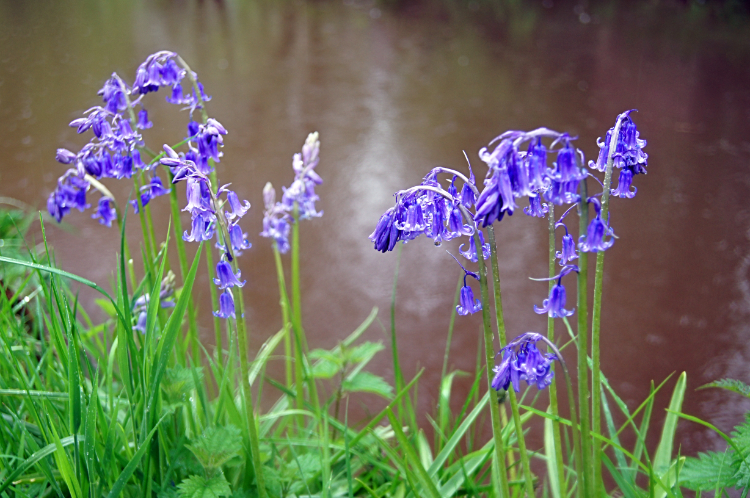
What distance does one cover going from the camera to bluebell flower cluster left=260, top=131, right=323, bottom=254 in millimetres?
1141

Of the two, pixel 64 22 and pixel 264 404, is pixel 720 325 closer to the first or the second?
pixel 264 404

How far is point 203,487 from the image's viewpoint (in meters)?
0.79

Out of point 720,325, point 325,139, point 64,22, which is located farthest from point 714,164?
point 64,22

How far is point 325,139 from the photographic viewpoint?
2779mm

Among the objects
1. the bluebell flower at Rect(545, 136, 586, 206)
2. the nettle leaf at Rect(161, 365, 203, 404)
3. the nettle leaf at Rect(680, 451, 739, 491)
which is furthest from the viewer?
the nettle leaf at Rect(161, 365, 203, 404)

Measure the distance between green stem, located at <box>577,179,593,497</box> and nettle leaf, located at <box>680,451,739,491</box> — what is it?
0.64 feet

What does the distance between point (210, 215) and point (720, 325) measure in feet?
5.14

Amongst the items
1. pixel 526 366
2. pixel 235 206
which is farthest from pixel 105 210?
pixel 526 366

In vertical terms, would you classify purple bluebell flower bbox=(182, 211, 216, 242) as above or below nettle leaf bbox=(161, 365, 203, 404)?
above

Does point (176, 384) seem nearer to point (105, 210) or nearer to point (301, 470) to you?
point (301, 470)

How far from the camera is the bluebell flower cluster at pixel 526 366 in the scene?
606mm

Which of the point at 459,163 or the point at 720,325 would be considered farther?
the point at 459,163

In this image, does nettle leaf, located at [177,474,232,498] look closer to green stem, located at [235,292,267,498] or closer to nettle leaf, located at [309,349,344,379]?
green stem, located at [235,292,267,498]

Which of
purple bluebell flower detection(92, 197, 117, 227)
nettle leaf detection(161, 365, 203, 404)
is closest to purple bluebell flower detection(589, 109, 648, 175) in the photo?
nettle leaf detection(161, 365, 203, 404)
